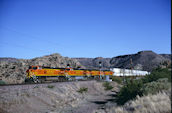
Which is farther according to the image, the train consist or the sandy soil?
the train consist

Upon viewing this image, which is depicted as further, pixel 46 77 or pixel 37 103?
pixel 46 77

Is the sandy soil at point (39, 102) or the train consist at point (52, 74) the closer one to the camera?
the sandy soil at point (39, 102)

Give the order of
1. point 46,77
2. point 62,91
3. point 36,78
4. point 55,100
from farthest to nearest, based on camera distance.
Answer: point 46,77 < point 36,78 < point 62,91 < point 55,100

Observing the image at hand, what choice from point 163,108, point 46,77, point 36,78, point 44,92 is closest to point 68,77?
point 46,77

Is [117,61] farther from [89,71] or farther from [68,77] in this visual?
[68,77]

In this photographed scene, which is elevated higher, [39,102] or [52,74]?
[52,74]

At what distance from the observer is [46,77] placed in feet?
119

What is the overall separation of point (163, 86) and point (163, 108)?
15.5ft

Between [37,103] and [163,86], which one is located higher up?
[163,86]

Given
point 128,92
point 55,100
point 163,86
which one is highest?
point 163,86

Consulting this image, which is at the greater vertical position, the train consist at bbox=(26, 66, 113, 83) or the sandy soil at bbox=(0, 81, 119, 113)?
the train consist at bbox=(26, 66, 113, 83)

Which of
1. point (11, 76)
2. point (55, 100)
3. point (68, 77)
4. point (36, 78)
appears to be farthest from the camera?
point (11, 76)

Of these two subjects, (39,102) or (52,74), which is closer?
(39,102)

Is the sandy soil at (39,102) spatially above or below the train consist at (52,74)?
below
